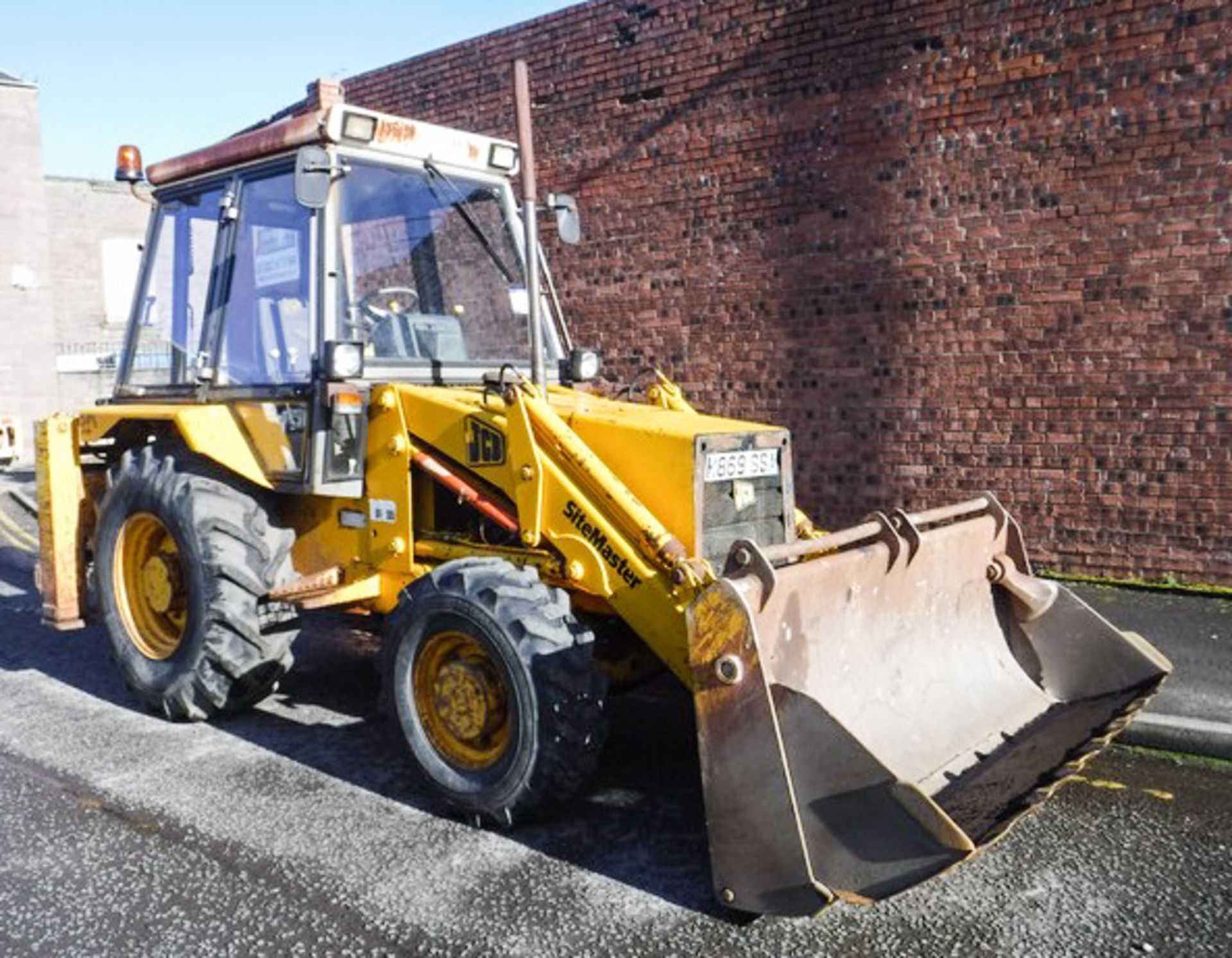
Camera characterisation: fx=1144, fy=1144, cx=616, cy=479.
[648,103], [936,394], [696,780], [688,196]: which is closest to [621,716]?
[696,780]

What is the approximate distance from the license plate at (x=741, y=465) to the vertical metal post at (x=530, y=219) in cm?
79

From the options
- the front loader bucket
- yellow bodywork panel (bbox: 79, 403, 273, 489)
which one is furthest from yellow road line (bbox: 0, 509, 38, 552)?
the front loader bucket

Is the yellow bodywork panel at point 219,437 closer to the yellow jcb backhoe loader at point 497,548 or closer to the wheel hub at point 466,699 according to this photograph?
the yellow jcb backhoe loader at point 497,548

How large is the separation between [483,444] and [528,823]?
1.52 m

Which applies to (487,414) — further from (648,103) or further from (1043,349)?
(648,103)

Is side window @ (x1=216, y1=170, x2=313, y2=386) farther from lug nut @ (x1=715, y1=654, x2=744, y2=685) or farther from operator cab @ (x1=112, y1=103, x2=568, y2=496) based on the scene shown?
lug nut @ (x1=715, y1=654, x2=744, y2=685)

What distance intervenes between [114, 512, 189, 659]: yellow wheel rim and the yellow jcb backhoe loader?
0.05 feet

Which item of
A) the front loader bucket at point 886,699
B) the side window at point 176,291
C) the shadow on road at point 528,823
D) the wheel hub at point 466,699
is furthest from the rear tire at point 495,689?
the side window at point 176,291

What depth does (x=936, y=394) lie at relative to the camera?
8164mm

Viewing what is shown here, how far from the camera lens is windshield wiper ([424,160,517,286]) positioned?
5.56 metres

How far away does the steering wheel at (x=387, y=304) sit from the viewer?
17.3ft

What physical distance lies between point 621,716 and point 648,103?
5.74 m

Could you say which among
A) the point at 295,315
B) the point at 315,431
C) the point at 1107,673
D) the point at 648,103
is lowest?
the point at 1107,673

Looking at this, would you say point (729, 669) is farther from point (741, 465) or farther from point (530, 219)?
point (530, 219)
